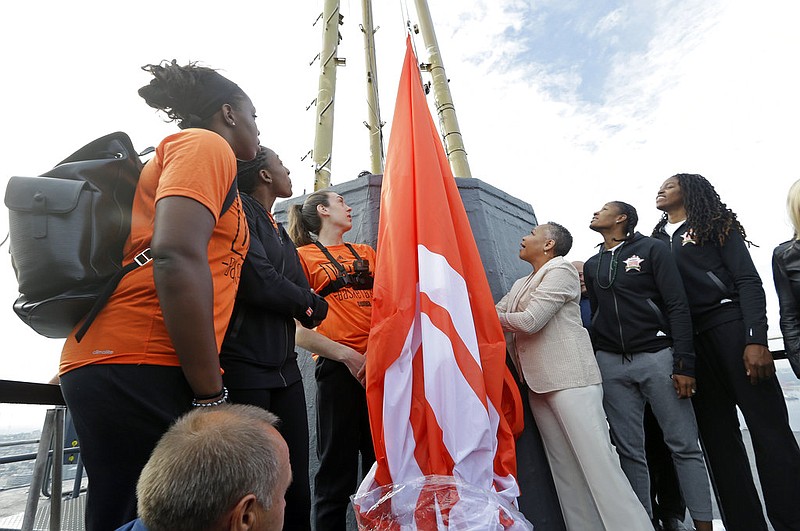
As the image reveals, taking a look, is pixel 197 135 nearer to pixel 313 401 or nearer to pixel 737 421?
pixel 313 401

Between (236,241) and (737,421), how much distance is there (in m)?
2.90

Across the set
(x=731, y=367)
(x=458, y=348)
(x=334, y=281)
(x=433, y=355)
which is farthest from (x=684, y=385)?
(x=334, y=281)

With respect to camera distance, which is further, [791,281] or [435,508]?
[791,281]

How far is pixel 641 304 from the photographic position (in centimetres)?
278

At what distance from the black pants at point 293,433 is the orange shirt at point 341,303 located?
569 millimetres

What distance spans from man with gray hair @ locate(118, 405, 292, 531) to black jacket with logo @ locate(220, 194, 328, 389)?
0.52 metres

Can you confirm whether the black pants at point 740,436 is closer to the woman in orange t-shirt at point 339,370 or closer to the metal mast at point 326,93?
the woman in orange t-shirt at point 339,370

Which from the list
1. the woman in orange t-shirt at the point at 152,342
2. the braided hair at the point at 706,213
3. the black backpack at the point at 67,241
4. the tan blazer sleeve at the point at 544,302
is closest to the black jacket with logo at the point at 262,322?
the woman in orange t-shirt at the point at 152,342

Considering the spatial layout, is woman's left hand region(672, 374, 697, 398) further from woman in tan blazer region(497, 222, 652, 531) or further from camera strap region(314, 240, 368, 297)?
camera strap region(314, 240, 368, 297)

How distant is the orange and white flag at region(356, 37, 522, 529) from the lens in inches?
73.4

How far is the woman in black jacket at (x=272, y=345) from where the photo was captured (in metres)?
1.53

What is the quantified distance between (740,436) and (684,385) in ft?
1.68

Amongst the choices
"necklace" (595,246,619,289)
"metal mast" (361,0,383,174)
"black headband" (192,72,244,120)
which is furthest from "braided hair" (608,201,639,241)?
"metal mast" (361,0,383,174)

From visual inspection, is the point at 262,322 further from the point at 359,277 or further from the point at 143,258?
the point at 359,277
